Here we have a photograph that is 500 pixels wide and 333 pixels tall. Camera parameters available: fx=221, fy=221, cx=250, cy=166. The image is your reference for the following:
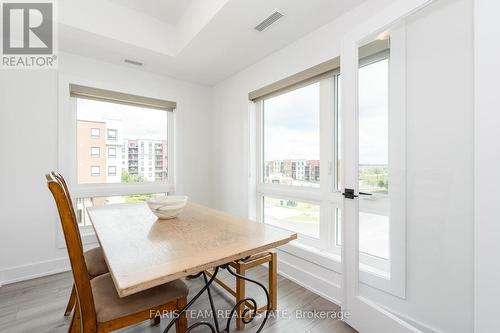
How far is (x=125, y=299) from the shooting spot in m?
1.13

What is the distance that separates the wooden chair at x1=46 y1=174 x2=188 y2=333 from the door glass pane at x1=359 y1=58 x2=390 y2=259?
1329 millimetres

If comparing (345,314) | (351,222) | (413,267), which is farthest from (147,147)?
(413,267)

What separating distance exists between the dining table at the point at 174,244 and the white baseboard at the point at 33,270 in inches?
49.0

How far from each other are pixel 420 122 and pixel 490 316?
1.02m

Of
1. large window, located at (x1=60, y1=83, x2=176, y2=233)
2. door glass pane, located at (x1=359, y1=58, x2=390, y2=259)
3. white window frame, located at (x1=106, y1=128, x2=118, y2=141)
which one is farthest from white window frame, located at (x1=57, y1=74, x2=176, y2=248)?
door glass pane, located at (x1=359, y1=58, x2=390, y2=259)

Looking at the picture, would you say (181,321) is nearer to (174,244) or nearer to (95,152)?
(174,244)

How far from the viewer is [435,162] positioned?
1.31 metres

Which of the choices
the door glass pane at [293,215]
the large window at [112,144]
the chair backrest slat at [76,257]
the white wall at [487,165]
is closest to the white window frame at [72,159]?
the large window at [112,144]

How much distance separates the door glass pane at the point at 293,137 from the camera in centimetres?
236

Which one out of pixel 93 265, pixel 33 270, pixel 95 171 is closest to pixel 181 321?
pixel 93 265

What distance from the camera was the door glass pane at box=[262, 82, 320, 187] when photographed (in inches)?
92.9

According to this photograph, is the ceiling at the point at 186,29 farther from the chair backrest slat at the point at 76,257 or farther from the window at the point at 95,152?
the chair backrest slat at the point at 76,257

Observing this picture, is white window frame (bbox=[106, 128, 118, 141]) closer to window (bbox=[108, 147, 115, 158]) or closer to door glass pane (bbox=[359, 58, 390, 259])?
window (bbox=[108, 147, 115, 158])

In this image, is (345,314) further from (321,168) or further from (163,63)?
(163,63)
